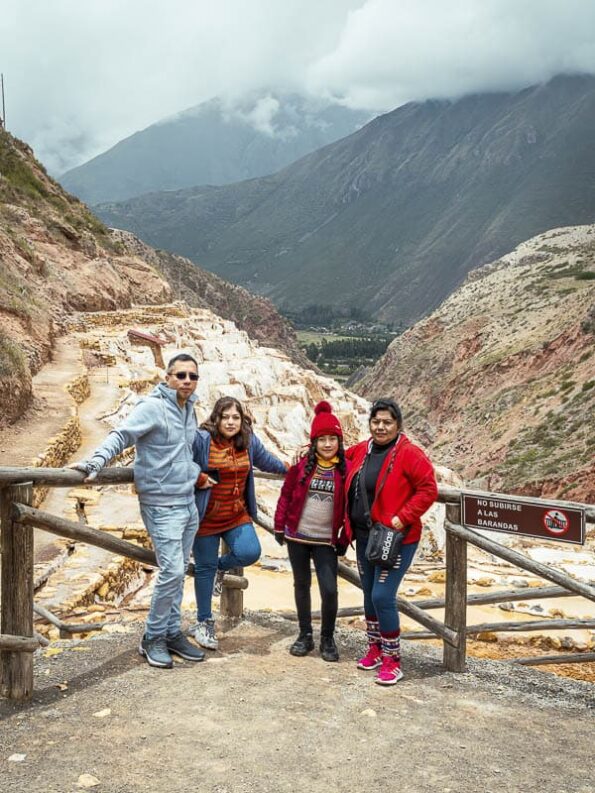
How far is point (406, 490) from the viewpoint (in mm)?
4984

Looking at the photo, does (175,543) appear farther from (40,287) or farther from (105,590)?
(40,287)

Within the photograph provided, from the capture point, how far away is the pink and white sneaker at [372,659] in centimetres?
528

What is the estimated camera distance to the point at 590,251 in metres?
77.0

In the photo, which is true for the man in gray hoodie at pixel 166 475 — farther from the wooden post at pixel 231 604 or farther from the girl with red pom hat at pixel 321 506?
the wooden post at pixel 231 604

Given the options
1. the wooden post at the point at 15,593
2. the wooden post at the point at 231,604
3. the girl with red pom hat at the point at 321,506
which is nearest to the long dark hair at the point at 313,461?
the girl with red pom hat at the point at 321,506

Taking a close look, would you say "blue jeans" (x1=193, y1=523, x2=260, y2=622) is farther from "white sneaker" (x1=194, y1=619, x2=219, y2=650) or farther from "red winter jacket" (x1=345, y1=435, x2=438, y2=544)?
"red winter jacket" (x1=345, y1=435, x2=438, y2=544)

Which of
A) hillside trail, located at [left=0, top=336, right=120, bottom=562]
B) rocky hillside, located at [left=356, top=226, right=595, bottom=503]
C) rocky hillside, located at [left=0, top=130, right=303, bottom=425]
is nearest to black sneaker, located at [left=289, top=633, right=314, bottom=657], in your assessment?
hillside trail, located at [left=0, top=336, right=120, bottom=562]

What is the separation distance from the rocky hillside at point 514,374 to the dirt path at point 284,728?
29152 millimetres

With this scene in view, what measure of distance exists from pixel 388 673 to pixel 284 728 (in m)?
1.03

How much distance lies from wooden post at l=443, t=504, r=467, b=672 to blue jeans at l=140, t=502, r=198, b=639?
69.0 inches

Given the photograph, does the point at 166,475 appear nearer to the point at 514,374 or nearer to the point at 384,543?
the point at 384,543

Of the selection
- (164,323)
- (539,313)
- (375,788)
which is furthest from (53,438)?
(539,313)

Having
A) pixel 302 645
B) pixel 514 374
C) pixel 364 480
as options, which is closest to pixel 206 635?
pixel 302 645

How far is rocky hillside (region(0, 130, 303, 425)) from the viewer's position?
60.5 feet
